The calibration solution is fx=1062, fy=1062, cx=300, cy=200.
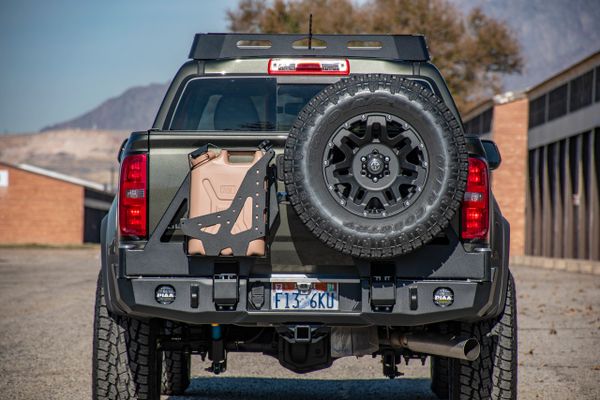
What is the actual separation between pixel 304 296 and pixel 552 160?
36.1m

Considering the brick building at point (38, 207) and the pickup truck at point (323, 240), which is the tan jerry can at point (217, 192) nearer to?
the pickup truck at point (323, 240)

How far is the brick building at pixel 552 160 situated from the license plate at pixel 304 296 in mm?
29280

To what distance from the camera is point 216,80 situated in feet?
22.0

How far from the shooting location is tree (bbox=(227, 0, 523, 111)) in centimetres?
5575

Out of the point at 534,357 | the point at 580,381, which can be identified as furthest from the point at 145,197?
the point at 534,357

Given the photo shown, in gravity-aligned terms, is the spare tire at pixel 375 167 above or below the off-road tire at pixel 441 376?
above

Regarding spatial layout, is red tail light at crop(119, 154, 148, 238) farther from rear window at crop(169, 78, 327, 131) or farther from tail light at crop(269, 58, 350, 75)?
tail light at crop(269, 58, 350, 75)

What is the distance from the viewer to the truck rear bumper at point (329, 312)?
509 centimetres

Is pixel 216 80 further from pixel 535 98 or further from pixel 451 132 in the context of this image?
pixel 535 98

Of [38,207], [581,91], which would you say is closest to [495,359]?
[581,91]

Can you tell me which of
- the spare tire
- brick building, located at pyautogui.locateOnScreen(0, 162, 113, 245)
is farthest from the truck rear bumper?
brick building, located at pyautogui.locateOnScreen(0, 162, 113, 245)

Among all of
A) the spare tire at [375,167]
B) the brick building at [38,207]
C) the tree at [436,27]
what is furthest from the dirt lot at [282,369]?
the brick building at [38,207]

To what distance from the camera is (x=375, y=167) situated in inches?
191

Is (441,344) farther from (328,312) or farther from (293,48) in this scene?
(293,48)
